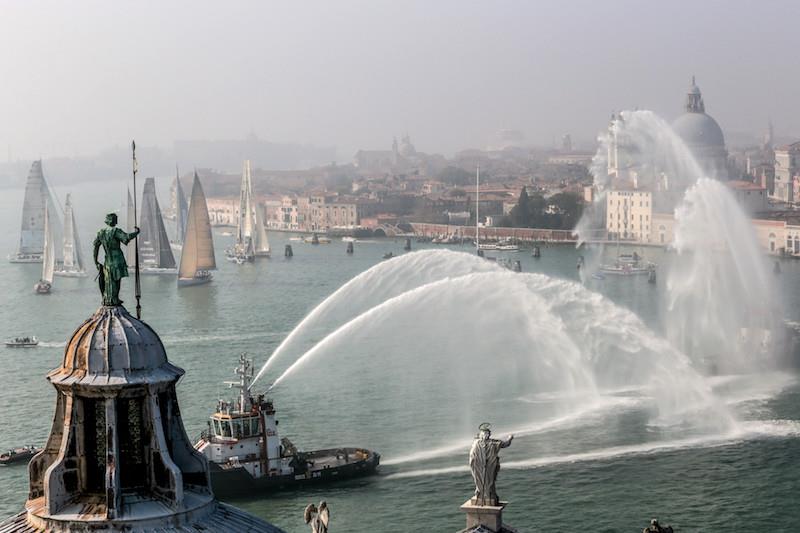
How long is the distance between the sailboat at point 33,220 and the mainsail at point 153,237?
7.85 m

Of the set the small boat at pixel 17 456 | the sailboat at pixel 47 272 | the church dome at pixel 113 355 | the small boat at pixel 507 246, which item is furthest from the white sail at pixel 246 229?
the church dome at pixel 113 355

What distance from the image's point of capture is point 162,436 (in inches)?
Answer: 269

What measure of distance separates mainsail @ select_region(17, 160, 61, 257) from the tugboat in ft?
183

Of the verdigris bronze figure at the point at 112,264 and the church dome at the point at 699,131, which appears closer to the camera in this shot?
the verdigris bronze figure at the point at 112,264

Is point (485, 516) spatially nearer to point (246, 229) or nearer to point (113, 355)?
point (113, 355)

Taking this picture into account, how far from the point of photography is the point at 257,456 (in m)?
25.0

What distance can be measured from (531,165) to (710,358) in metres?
124

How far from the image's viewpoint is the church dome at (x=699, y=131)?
10656 cm

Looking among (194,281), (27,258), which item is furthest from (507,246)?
(194,281)

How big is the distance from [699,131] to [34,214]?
4258 centimetres

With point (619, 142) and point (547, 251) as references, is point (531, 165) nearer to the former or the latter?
point (619, 142)

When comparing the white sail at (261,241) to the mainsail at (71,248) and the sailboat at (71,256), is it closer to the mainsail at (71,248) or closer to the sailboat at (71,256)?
the mainsail at (71,248)

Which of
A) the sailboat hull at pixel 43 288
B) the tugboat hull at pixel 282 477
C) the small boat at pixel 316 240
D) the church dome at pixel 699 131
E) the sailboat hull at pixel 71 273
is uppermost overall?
the church dome at pixel 699 131

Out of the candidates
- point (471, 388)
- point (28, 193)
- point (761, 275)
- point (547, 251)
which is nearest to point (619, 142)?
point (547, 251)
